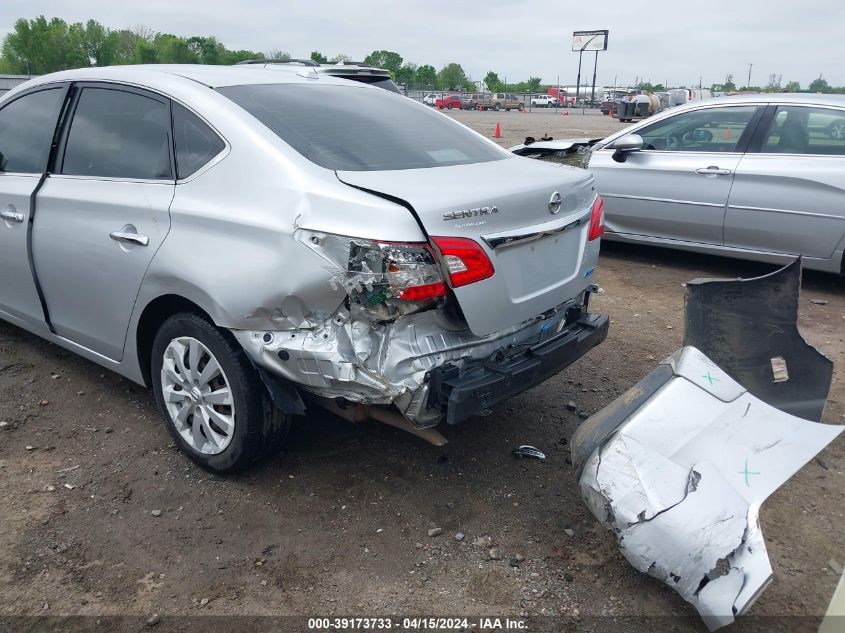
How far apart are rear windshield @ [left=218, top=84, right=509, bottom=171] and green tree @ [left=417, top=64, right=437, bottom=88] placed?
104 meters

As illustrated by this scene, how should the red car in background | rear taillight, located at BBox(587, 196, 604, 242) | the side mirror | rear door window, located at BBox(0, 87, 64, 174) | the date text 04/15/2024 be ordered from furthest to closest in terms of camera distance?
the red car in background, the side mirror, rear door window, located at BBox(0, 87, 64, 174), rear taillight, located at BBox(587, 196, 604, 242), the date text 04/15/2024

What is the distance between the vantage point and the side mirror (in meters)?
6.69

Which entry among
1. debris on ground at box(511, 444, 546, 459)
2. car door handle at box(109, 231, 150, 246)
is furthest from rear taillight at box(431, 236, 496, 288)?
car door handle at box(109, 231, 150, 246)

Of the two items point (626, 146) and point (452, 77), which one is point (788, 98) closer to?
point (626, 146)

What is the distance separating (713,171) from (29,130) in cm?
543

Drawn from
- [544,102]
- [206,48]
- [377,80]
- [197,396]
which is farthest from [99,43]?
[197,396]

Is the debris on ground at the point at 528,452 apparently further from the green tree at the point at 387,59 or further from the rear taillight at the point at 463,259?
the green tree at the point at 387,59

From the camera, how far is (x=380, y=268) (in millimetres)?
2523

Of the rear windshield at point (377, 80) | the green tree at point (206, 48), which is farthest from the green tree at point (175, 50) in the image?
the rear windshield at point (377, 80)

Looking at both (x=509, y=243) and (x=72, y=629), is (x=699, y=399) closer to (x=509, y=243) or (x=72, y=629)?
(x=509, y=243)

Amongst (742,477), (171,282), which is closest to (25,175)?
(171,282)

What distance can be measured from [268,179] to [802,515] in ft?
8.75

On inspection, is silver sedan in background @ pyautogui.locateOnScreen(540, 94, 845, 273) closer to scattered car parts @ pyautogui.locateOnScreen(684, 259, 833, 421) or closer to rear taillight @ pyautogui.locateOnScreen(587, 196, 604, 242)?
scattered car parts @ pyautogui.locateOnScreen(684, 259, 833, 421)

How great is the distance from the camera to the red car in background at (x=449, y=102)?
60.8m
